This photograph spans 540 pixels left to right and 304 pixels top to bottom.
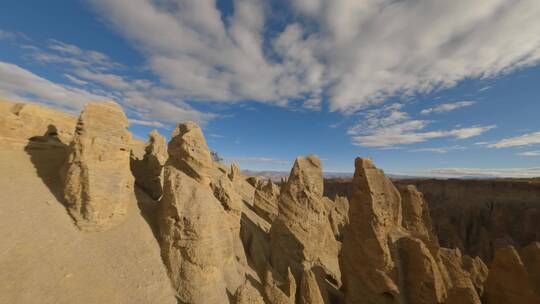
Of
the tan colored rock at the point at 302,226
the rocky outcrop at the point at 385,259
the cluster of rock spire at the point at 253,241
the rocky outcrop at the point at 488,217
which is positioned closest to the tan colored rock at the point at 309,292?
the cluster of rock spire at the point at 253,241

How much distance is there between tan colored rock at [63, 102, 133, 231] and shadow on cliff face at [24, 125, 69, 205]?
0.99m

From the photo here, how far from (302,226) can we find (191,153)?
8703mm

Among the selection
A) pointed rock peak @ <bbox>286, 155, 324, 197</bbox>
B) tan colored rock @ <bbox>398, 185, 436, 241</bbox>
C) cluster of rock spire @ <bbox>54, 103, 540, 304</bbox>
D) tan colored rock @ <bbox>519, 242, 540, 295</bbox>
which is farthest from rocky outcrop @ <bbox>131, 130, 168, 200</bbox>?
tan colored rock @ <bbox>519, 242, 540, 295</bbox>

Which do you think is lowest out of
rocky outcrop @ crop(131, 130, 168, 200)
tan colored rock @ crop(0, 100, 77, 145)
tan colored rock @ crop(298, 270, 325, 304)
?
tan colored rock @ crop(298, 270, 325, 304)

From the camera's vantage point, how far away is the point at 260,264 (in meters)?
16.3

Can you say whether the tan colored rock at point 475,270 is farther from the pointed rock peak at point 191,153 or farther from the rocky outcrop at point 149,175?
the rocky outcrop at point 149,175

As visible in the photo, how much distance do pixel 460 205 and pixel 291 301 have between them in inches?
2138

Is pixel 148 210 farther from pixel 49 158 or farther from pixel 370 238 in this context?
pixel 370 238

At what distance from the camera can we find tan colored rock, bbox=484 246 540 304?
12250mm

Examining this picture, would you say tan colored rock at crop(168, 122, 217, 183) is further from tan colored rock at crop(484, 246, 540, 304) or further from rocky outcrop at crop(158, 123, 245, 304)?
tan colored rock at crop(484, 246, 540, 304)

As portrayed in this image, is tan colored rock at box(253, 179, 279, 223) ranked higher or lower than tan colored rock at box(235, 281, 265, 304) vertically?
higher

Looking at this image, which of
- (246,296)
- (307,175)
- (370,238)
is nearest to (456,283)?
(370,238)

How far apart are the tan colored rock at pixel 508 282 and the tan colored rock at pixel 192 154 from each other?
16568 mm

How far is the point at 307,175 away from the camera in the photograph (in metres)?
18.1
